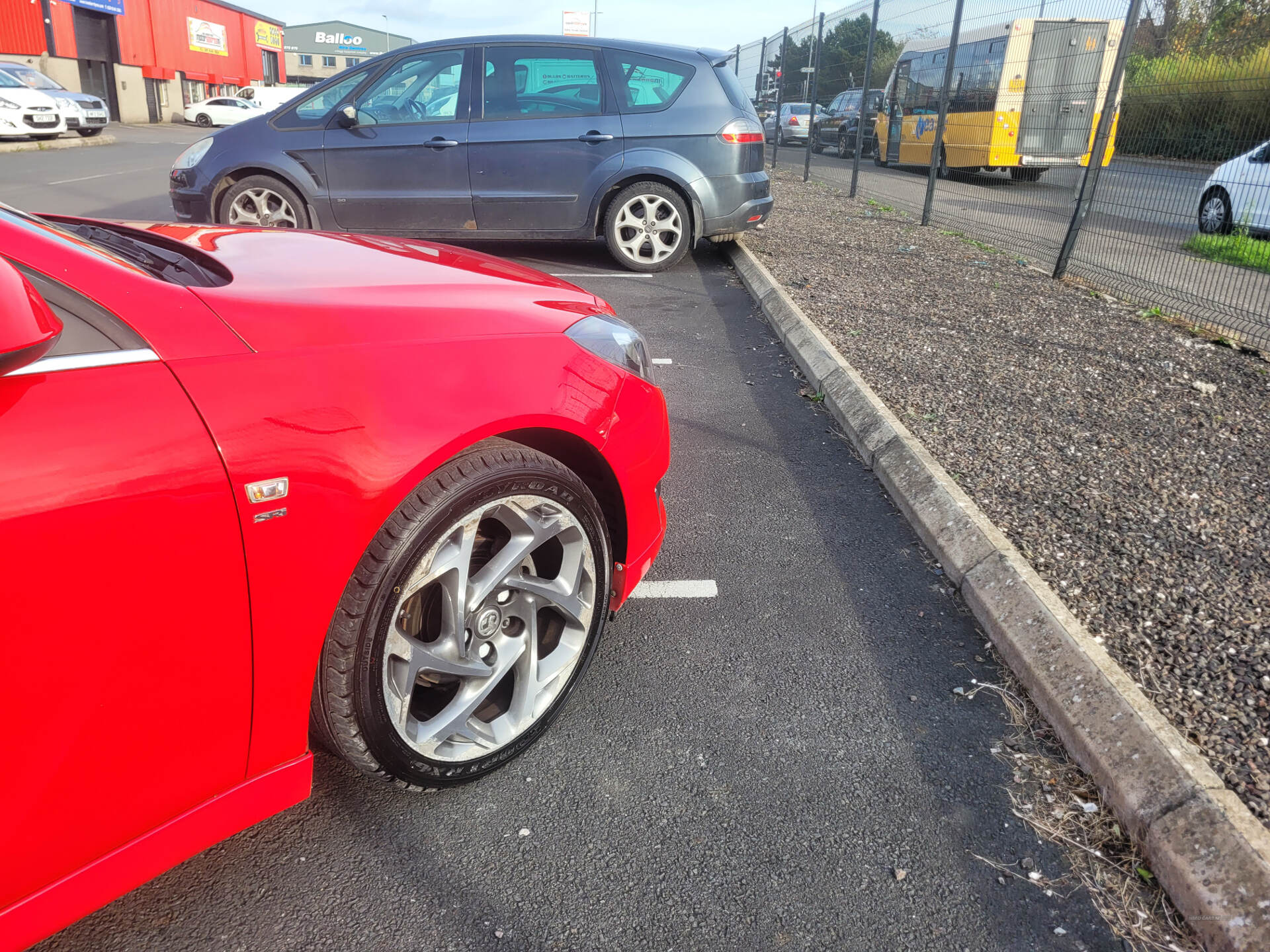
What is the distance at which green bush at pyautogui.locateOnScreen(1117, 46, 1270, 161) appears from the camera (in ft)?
19.1

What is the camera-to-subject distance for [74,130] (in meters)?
25.3

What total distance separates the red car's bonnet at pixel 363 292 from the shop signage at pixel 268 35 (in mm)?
68122

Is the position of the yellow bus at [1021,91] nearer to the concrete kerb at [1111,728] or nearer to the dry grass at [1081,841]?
the concrete kerb at [1111,728]

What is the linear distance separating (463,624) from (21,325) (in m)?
1.06

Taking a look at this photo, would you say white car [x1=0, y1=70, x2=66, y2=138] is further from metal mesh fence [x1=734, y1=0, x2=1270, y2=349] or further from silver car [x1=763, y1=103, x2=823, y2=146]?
metal mesh fence [x1=734, y1=0, x2=1270, y2=349]

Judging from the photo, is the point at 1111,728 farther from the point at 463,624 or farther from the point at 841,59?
the point at 841,59

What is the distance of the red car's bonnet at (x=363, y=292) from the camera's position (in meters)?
1.77

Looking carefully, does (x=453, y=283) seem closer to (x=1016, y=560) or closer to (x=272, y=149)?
(x=1016, y=560)

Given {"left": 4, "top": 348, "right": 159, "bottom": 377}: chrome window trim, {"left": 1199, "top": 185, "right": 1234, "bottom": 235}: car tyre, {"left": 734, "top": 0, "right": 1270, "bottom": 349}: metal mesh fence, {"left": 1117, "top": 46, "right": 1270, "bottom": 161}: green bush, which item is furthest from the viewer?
{"left": 1199, "top": 185, "right": 1234, "bottom": 235}: car tyre

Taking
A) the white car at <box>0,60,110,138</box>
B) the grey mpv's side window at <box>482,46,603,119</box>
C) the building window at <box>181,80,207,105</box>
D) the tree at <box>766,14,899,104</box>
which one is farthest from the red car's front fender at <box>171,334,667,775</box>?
the building window at <box>181,80,207,105</box>

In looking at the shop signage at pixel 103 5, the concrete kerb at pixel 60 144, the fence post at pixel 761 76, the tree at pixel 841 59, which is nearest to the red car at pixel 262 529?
the tree at pixel 841 59

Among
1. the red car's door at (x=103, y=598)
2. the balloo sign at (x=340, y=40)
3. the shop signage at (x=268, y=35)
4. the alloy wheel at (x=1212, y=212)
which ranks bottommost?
the red car's door at (x=103, y=598)

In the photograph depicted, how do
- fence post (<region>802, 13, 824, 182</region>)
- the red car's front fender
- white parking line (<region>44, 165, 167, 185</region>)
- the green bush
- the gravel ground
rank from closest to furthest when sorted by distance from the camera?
the red car's front fender, the gravel ground, the green bush, white parking line (<region>44, 165, 167, 185</region>), fence post (<region>802, 13, 824, 182</region>)

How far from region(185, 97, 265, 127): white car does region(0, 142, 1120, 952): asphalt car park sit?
46.0 meters
